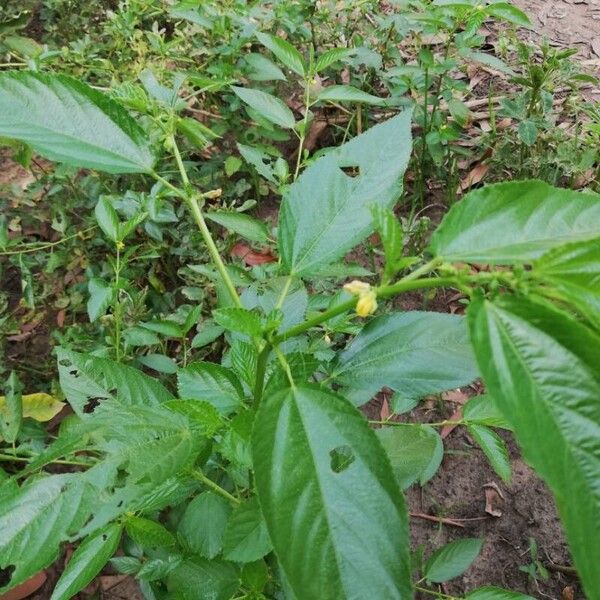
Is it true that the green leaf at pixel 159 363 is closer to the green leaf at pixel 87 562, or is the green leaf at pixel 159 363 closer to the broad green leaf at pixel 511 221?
the green leaf at pixel 87 562

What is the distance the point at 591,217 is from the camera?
2.00ft

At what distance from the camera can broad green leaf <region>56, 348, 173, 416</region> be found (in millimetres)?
1043

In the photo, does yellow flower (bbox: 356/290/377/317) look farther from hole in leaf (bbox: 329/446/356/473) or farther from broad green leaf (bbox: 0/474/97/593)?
broad green leaf (bbox: 0/474/97/593)

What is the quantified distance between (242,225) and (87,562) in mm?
705

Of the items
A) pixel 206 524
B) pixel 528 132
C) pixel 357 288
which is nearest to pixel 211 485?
pixel 206 524

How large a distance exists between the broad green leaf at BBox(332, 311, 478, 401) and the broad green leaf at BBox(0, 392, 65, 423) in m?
1.23

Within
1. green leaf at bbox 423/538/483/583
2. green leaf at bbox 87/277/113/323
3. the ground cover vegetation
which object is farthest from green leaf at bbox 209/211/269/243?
green leaf at bbox 423/538/483/583

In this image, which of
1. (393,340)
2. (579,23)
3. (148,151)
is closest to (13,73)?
(148,151)

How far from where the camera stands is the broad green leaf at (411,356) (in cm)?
81

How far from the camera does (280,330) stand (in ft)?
3.28

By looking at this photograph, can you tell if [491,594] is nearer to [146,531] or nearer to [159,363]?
[146,531]

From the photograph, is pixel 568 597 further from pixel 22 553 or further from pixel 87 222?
pixel 87 222

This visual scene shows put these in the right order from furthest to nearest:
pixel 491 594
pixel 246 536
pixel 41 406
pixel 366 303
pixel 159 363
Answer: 1. pixel 41 406
2. pixel 159 363
3. pixel 491 594
4. pixel 246 536
5. pixel 366 303

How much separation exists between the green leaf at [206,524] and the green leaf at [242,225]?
1.73 ft
